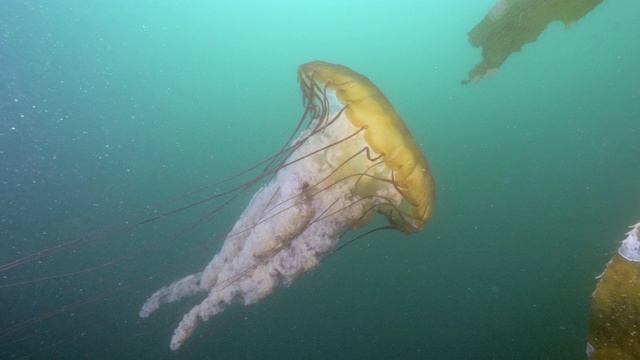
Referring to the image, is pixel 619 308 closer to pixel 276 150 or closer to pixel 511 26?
pixel 511 26

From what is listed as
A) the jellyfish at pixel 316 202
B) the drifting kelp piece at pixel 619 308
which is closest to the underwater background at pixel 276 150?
the jellyfish at pixel 316 202

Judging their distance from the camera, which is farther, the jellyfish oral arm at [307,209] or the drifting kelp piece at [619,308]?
the jellyfish oral arm at [307,209]

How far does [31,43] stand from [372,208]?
17.7 meters

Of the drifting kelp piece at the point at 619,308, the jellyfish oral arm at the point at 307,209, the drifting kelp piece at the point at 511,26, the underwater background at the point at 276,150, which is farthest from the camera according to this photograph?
the underwater background at the point at 276,150

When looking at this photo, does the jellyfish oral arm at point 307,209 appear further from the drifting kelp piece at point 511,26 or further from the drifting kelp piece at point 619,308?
the drifting kelp piece at point 511,26

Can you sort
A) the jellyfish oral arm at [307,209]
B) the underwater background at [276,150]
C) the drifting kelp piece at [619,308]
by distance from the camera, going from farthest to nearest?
the underwater background at [276,150] < the jellyfish oral arm at [307,209] < the drifting kelp piece at [619,308]

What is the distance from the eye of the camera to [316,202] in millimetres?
2877

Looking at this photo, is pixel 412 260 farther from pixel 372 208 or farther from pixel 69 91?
pixel 69 91

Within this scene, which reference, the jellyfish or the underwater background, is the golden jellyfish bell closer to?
the jellyfish

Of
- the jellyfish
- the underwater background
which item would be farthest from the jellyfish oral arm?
the underwater background

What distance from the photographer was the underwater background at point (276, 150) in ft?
30.2

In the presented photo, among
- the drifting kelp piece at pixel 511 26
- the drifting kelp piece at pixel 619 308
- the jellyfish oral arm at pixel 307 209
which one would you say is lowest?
the drifting kelp piece at pixel 619 308

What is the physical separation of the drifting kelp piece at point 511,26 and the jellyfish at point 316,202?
191 centimetres

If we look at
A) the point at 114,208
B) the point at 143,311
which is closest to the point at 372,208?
the point at 143,311
